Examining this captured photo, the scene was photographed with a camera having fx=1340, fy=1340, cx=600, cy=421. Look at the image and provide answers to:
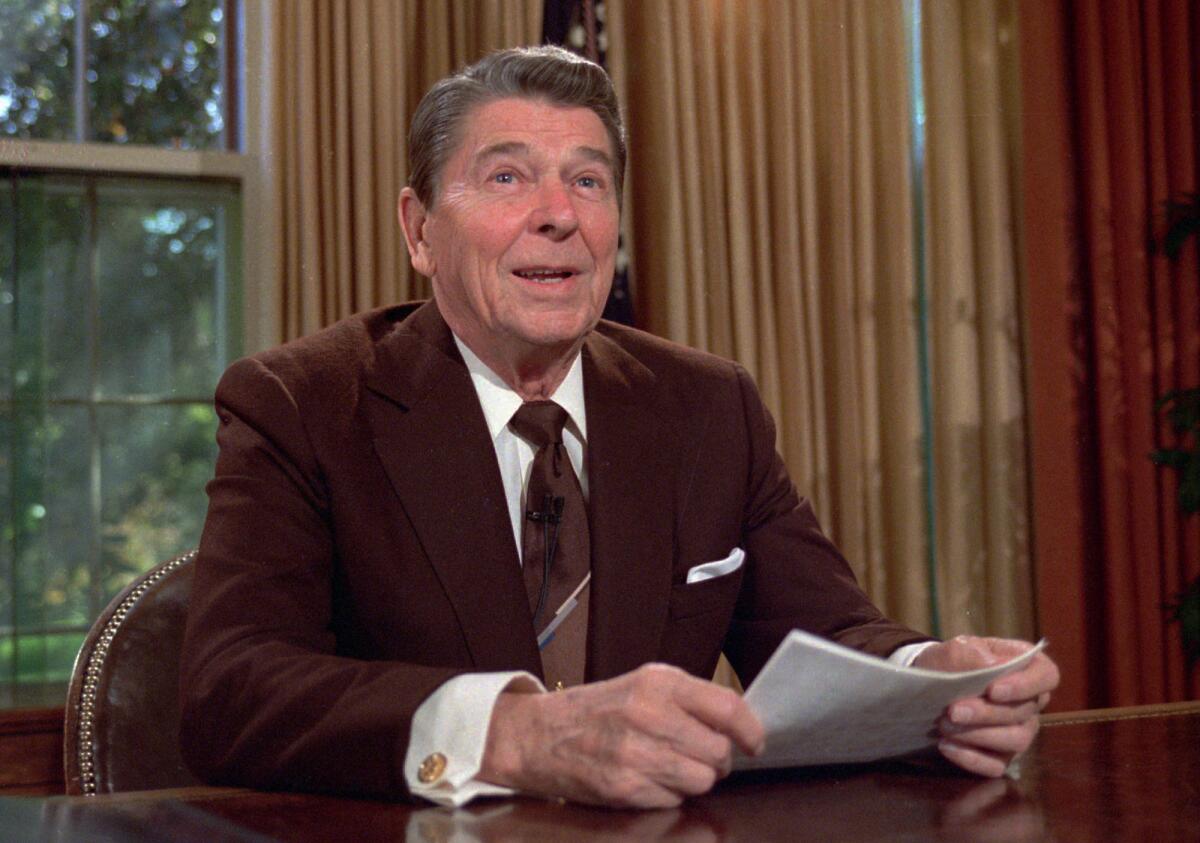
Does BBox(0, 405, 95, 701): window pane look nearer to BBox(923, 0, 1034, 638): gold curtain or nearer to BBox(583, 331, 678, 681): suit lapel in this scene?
BBox(583, 331, 678, 681): suit lapel

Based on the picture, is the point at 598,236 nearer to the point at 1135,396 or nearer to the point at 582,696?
the point at 582,696

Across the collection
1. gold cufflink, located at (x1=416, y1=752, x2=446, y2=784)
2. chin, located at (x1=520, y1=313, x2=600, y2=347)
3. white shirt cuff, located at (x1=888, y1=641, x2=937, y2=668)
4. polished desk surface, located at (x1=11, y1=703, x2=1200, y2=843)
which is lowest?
polished desk surface, located at (x1=11, y1=703, x2=1200, y2=843)

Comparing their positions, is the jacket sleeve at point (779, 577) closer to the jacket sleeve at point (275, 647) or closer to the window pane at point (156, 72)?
the jacket sleeve at point (275, 647)

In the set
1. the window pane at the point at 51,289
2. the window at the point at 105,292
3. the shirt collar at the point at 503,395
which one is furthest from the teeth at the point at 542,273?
the window pane at the point at 51,289

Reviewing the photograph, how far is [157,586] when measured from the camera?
161cm

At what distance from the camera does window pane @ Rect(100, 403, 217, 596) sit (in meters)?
3.52

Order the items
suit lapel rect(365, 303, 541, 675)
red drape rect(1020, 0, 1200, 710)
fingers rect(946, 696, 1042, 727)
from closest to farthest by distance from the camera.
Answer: fingers rect(946, 696, 1042, 727) < suit lapel rect(365, 303, 541, 675) < red drape rect(1020, 0, 1200, 710)

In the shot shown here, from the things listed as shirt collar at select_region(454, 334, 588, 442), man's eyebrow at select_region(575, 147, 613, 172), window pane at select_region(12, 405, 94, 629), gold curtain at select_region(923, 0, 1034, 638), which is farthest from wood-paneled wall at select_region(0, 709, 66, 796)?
gold curtain at select_region(923, 0, 1034, 638)

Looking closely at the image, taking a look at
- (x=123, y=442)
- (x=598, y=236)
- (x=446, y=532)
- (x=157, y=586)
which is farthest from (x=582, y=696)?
(x=123, y=442)

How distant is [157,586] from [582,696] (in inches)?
27.6

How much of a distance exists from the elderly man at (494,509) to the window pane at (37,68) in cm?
193

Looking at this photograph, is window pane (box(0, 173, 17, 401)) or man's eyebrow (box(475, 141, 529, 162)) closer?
man's eyebrow (box(475, 141, 529, 162))

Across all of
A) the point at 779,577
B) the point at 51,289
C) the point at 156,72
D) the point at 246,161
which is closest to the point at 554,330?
the point at 779,577

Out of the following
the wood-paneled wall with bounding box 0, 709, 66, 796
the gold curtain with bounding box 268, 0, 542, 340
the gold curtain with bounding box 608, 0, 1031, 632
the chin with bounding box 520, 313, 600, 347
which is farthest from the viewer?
the gold curtain with bounding box 608, 0, 1031, 632
